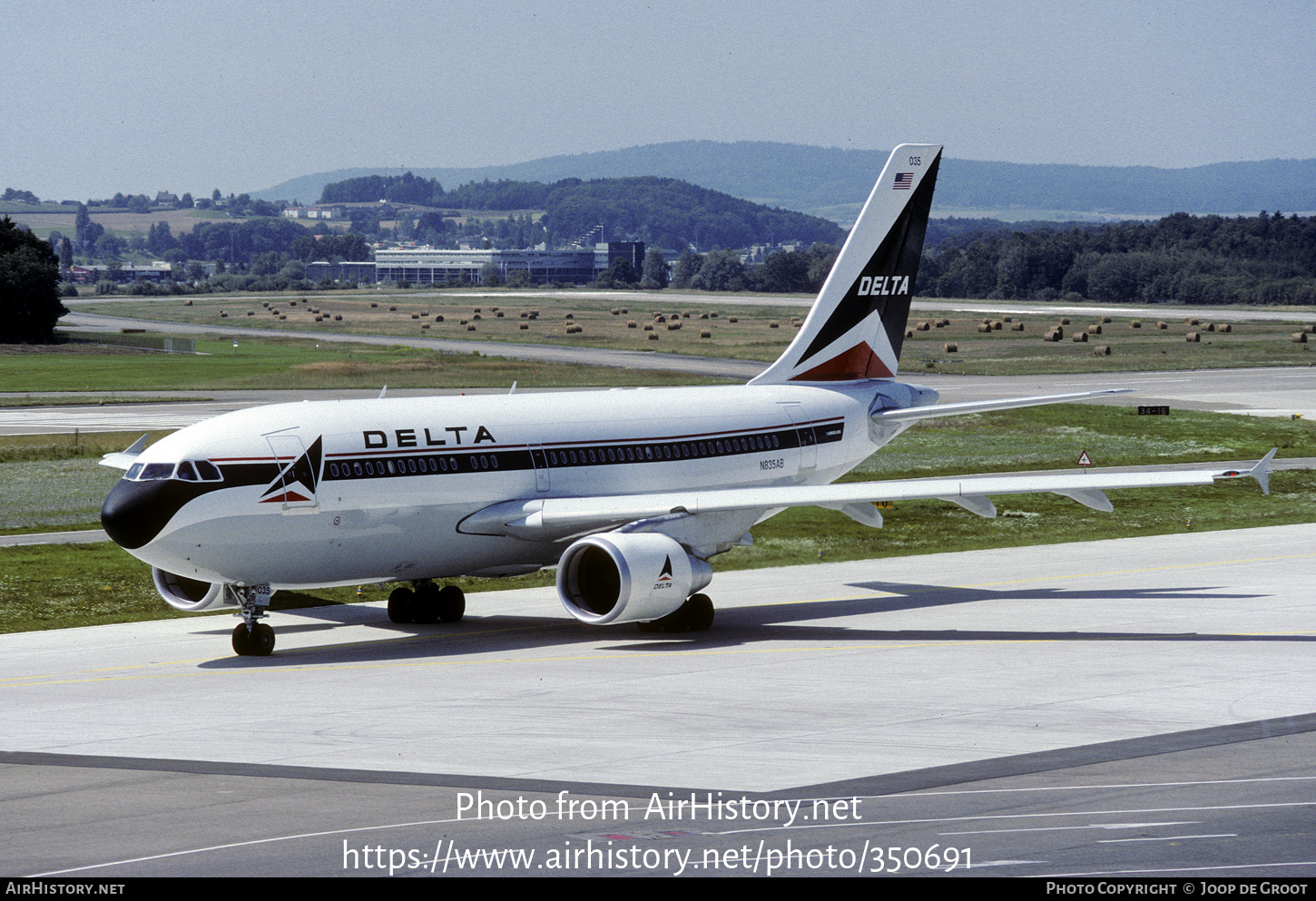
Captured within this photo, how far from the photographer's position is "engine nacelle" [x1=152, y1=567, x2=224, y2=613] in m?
32.3

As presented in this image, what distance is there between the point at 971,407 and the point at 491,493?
469 inches

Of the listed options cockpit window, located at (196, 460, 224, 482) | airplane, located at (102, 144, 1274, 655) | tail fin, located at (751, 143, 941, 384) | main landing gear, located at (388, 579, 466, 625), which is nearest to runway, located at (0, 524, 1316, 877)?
main landing gear, located at (388, 579, 466, 625)

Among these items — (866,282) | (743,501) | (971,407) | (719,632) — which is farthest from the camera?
(866,282)

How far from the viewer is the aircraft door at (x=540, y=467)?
3384 centimetres

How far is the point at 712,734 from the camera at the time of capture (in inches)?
893

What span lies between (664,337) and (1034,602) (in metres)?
125

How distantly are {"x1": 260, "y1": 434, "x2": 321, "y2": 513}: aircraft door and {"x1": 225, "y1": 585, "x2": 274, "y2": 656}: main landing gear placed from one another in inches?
80.0

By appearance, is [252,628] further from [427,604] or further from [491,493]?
[491,493]

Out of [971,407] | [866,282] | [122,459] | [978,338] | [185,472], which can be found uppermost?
[866,282]

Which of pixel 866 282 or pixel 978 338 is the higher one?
pixel 866 282

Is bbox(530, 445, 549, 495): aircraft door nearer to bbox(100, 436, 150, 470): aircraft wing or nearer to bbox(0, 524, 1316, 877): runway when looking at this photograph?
bbox(0, 524, 1316, 877): runway

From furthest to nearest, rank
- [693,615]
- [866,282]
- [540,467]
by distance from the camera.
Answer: [866,282], [540,467], [693,615]

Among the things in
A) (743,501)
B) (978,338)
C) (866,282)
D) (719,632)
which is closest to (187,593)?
(719,632)
